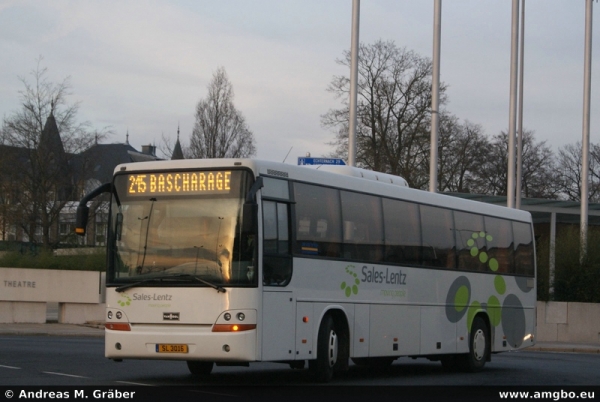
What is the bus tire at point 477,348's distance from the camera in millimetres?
19484

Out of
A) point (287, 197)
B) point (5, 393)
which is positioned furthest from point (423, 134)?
point (5, 393)

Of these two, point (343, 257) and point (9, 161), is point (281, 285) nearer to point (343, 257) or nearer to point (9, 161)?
point (343, 257)

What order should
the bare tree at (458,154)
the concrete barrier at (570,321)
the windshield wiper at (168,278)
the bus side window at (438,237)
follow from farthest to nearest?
the bare tree at (458,154) → the concrete barrier at (570,321) → the bus side window at (438,237) → the windshield wiper at (168,278)

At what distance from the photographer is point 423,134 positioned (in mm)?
56781

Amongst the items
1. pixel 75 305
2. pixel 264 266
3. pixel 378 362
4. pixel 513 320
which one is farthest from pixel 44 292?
pixel 264 266

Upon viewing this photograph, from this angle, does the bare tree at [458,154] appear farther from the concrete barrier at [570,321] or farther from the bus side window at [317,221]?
the bus side window at [317,221]

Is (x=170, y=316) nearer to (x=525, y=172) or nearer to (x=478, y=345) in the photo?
Result: (x=478, y=345)

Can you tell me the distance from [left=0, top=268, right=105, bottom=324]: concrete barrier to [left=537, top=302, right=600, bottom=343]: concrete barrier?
1532 cm

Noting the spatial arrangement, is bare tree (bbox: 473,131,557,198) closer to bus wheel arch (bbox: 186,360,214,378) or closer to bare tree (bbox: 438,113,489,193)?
bare tree (bbox: 438,113,489,193)

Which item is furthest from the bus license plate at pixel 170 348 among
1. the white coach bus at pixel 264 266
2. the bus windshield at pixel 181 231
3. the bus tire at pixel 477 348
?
the bus tire at pixel 477 348

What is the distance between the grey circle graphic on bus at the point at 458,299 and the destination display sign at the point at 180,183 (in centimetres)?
658

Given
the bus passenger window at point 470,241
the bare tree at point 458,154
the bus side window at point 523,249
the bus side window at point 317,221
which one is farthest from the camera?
the bare tree at point 458,154

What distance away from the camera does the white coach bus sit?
13266 mm

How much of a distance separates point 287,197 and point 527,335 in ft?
30.7
